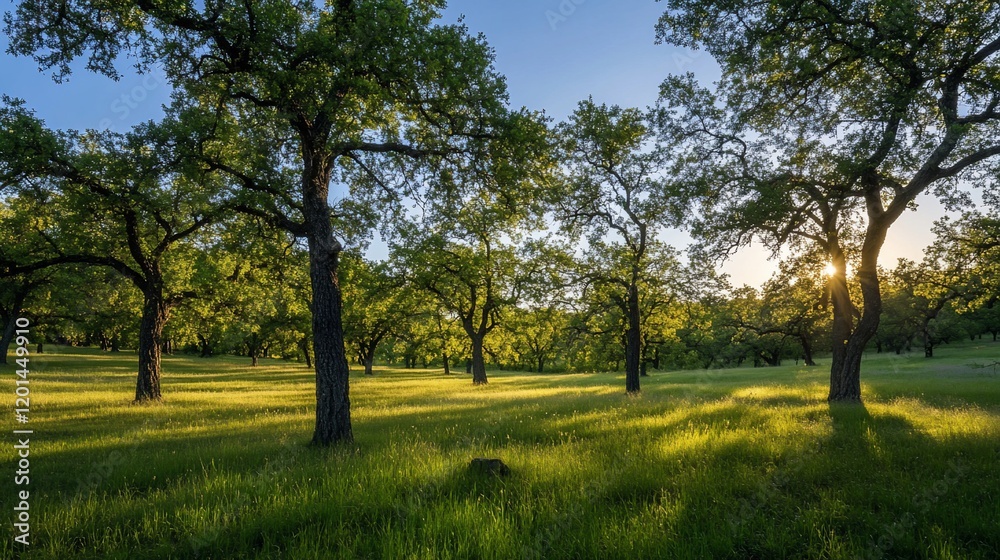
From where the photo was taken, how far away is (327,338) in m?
9.02

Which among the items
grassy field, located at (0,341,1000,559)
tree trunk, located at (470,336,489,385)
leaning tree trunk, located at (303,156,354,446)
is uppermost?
leaning tree trunk, located at (303,156,354,446)

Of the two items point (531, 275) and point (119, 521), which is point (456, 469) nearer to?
point (119, 521)

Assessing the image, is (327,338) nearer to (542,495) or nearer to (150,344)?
(542,495)

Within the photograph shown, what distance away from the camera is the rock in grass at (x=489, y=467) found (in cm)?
577

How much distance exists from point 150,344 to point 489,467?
59.0 ft

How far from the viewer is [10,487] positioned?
6.15 meters

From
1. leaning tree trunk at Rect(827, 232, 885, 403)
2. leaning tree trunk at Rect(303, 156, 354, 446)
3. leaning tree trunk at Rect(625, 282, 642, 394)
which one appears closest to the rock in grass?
leaning tree trunk at Rect(303, 156, 354, 446)

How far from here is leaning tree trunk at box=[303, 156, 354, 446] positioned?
886cm

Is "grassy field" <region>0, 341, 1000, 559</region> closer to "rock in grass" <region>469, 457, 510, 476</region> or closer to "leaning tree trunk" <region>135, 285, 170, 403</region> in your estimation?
"rock in grass" <region>469, 457, 510, 476</region>

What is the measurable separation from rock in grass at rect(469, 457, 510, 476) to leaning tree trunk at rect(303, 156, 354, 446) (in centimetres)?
405

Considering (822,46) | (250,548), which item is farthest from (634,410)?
(822,46)

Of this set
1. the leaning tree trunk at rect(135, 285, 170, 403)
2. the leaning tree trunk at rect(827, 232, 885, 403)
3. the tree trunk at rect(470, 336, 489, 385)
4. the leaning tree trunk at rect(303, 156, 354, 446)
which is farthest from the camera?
the tree trunk at rect(470, 336, 489, 385)

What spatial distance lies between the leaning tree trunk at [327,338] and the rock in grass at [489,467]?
13.3 feet

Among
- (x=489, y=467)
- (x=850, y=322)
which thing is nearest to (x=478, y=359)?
(x=850, y=322)
